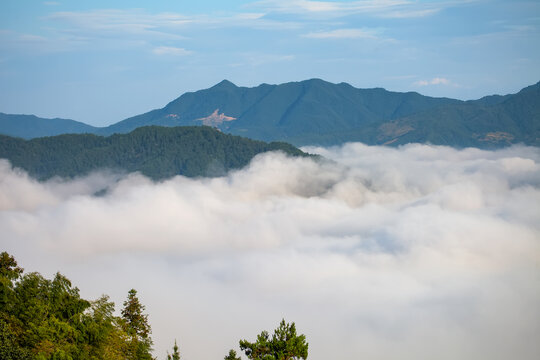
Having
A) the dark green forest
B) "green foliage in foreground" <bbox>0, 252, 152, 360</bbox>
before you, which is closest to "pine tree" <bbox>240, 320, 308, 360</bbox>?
the dark green forest

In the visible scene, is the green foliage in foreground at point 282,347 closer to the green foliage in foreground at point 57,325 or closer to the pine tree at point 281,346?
the pine tree at point 281,346

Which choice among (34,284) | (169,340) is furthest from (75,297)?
(169,340)

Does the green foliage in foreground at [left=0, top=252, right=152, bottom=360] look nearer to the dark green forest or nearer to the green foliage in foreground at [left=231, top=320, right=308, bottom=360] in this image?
the dark green forest

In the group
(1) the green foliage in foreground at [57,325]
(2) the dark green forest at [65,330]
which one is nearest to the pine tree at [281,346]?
(2) the dark green forest at [65,330]

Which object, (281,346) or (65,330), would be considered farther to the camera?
(281,346)

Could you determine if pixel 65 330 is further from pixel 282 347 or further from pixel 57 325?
pixel 282 347

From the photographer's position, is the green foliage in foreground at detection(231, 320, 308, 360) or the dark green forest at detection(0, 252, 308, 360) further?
the green foliage in foreground at detection(231, 320, 308, 360)

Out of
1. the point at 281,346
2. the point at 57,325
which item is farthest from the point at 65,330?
the point at 281,346

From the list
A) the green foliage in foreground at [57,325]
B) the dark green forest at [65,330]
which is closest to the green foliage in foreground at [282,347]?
the dark green forest at [65,330]

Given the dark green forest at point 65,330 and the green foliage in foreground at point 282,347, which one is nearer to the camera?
the dark green forest at point 65,330
